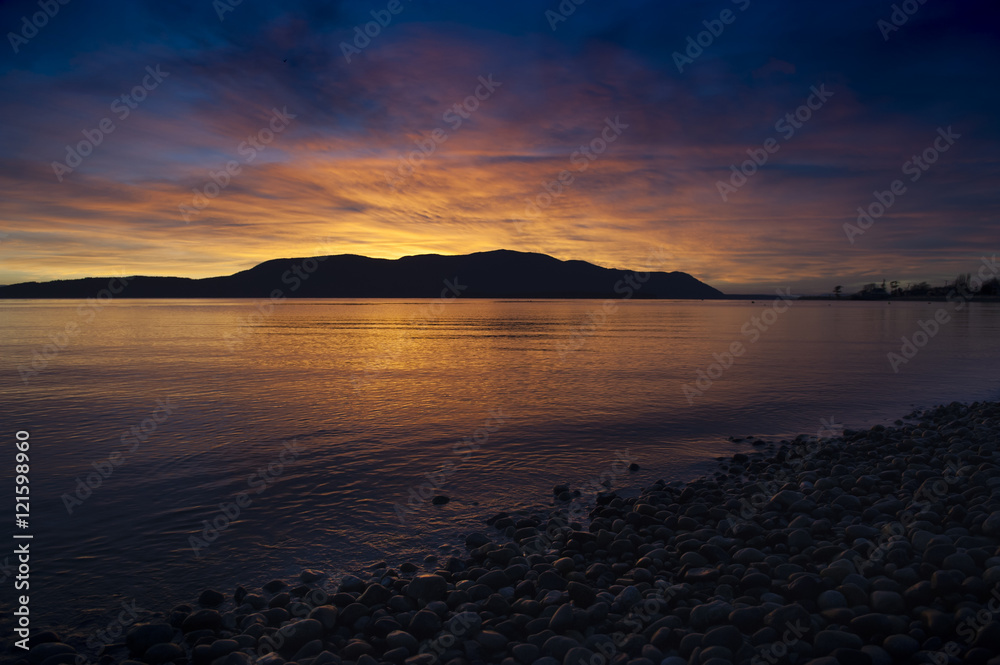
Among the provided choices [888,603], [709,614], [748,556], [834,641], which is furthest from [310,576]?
[888,603]

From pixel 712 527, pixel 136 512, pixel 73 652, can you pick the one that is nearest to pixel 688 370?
pixel 712 527

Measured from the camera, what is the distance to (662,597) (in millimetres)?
6551

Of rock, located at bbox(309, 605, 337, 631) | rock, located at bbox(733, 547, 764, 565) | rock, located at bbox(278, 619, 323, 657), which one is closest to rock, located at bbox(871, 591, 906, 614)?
rock, located at bbox(733, 547, 764, 565)

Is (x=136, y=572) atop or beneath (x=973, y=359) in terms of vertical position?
beneath

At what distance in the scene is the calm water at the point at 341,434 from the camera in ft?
28.7

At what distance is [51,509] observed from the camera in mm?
10469

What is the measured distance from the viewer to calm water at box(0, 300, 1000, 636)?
345 inches

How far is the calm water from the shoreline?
3.85 ft

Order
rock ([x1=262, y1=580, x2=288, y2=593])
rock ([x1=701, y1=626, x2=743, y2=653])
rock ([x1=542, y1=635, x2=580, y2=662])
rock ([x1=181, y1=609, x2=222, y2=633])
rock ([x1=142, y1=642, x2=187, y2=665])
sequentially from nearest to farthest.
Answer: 1. rock ([x1=701, y1=626, x2=743, y2=653])
2. rock ([x1=542, y1=635, x2=580, y2=662])
3. rock ([x1=142, y1=642, x2=187, y2=665])
4. rock ([x1=181, y1=609, x2=222, y2=633])
5. rock ([x1=262, y1=580, x2=288, y2=593])

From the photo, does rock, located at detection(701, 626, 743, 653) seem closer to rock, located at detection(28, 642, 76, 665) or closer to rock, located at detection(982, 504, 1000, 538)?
rock, located at detection(982, 504, 1000, 538)

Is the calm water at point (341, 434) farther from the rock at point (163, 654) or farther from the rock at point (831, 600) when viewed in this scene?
the rock at point (831, 600)

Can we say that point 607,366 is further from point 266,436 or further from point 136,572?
point 136,572

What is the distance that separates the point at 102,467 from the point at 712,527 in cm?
1369

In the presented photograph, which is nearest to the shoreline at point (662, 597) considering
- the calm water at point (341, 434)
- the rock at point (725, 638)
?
the rock at point (725, 638)
